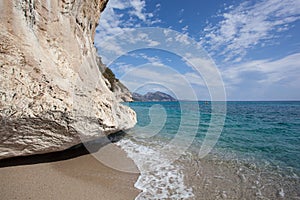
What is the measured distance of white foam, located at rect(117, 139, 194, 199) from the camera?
437cm

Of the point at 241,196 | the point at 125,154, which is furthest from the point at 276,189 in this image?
the point at 125,154

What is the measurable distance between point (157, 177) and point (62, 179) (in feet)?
8.44

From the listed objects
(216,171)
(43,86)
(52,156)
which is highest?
(43,86)

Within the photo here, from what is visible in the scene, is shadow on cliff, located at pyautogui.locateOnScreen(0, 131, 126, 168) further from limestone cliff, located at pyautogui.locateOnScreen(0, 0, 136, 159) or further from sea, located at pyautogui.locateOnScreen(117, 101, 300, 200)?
sea, located at pyautogui.locateOnScreen(117, 101, 300, 200)

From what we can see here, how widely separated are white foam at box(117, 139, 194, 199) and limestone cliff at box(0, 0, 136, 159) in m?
1.89

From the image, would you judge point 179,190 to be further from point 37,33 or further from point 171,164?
point 37,33

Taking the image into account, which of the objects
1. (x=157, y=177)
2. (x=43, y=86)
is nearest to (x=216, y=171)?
(x=157, y=177)

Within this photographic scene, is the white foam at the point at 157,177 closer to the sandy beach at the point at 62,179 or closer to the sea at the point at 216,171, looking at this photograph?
the sea at the point at 216,171

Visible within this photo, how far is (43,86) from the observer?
175 inches

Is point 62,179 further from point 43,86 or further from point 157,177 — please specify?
point 157,177

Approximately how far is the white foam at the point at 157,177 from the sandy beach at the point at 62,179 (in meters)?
0.29

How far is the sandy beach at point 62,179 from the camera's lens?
3.87 m

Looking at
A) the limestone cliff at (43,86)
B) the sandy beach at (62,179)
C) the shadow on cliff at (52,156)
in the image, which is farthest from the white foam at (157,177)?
the limestone cliff at (43,86)

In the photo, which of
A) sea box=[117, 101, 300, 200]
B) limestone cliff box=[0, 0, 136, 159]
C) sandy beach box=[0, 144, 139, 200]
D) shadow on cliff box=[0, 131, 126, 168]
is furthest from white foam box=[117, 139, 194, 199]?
limestone cliff box=[0, 0, 136, 159]
